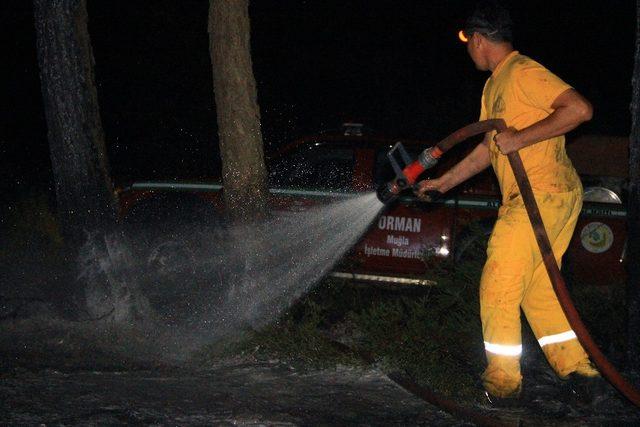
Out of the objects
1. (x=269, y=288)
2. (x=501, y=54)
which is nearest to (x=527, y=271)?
(x=501, y=54)

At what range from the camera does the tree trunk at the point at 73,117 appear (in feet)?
21.6

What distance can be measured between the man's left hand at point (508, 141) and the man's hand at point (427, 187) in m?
0.75

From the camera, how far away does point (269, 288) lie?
269 inches

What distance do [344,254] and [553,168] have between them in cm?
322

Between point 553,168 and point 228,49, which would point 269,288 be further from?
point 553,168

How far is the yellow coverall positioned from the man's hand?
1.80 feet

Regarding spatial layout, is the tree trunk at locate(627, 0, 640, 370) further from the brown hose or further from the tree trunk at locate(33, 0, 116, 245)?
the tree trunk at locate(33, 0, 116, 245)

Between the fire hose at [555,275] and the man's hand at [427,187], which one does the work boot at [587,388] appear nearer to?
the fire hose at [555,275]

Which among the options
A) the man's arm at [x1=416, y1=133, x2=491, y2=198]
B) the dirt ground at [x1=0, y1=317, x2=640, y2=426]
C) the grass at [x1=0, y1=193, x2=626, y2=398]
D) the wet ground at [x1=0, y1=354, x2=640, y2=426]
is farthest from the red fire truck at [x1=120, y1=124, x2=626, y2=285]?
the wet ground at [x1=0, y1=354, x2=640, y2=426]

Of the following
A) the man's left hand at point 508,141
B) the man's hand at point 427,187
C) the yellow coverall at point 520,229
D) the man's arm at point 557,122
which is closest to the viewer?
the man's arm at point 557,122

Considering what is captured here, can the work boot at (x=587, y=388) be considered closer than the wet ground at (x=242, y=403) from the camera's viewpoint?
No

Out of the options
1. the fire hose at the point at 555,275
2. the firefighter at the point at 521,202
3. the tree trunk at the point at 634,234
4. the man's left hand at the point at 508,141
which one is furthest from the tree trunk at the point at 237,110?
the tree trunk at the point at 634,234

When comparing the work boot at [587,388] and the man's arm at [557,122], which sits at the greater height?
the man's arm at [557,122]

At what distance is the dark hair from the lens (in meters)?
4.77
